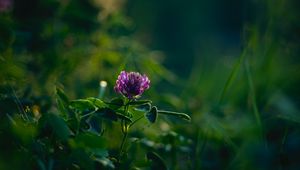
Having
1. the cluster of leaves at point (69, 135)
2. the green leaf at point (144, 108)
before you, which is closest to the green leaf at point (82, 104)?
the cluster of leaves at point (69, 135)

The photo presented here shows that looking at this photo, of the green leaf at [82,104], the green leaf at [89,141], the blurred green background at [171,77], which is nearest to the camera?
the green leaf at [89,141]

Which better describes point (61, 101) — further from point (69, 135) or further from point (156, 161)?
point (156, 161)

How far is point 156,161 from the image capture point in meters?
1.37

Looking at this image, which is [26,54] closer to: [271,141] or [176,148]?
[176,148]

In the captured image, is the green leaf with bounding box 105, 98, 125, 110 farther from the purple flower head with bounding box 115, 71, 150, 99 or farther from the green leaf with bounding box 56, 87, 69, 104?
the green leaf with bounding box 56, 87, 69, 104

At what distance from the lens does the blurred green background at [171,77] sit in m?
1.74

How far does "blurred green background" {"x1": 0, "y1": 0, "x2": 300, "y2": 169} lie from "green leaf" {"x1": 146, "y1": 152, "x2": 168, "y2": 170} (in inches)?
8.1

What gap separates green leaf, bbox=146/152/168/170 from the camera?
1.36m

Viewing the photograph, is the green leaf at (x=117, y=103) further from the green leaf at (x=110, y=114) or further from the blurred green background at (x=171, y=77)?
the blurred green background at (x=171, y=77)

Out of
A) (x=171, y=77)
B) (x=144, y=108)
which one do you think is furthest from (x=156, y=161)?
(x=171, y=77)

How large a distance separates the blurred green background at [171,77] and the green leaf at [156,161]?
0.20 meters

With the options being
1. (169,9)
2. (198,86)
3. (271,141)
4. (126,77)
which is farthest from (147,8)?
(126,77)

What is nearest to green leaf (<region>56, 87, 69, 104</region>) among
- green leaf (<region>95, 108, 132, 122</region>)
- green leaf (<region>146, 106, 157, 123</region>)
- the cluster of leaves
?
the cluster of leaves

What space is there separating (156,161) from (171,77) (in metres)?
1.29
